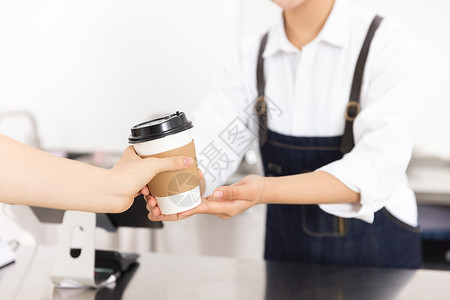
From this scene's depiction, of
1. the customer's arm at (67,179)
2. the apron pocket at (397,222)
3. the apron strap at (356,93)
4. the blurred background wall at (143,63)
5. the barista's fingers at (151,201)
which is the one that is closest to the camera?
the customer's arm at (67,179)

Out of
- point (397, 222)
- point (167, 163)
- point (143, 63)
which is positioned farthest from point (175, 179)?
point (143, 63)

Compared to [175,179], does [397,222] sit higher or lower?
lower

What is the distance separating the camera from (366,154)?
1.20 meters

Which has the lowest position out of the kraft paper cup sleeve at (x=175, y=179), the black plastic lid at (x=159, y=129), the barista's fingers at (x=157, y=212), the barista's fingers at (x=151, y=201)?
the barista's fingers at (x=157, y=212)

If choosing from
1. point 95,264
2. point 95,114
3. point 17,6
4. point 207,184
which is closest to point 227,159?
point 207,184

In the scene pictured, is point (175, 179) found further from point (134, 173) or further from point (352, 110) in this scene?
point (352, 110)

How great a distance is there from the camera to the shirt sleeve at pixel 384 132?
1183 millimetres

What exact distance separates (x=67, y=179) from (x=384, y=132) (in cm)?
79

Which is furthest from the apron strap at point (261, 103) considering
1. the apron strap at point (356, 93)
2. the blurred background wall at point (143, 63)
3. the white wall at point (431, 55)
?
the white wall at point (431, 55)

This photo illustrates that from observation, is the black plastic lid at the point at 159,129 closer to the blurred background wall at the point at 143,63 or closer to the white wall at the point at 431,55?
the blurred background wall at the point at 143,63

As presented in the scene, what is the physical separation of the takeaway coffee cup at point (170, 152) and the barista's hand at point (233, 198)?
46 millimetres

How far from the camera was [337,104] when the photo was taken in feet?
4.57

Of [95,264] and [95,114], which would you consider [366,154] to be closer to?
[95,264]

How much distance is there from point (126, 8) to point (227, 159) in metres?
1.64
